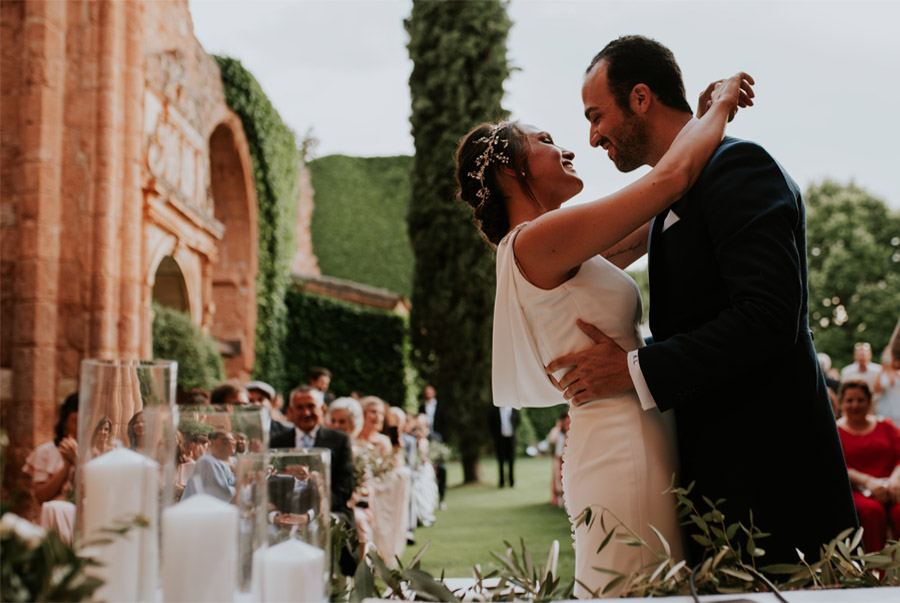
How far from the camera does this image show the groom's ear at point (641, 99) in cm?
216

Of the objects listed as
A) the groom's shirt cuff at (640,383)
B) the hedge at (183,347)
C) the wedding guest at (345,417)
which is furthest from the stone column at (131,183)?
the groom's shirt cuff at (640,383)

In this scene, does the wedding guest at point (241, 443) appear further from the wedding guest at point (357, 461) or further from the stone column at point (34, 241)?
the stone column at point (34, 241)

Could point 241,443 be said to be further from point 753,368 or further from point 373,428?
point 373,428

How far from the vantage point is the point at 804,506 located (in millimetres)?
1817

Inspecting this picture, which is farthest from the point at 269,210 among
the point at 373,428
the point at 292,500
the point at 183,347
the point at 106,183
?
the point at 292,500

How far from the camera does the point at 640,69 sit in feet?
7.07

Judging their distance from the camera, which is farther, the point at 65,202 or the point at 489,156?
the point at 65,202

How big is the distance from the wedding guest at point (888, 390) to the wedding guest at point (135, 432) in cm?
785

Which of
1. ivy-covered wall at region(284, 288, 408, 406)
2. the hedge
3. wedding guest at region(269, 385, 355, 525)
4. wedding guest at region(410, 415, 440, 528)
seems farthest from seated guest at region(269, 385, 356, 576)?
ivy-covered wall at region(284, 288, 408, 406)

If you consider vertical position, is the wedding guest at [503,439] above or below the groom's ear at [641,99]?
below

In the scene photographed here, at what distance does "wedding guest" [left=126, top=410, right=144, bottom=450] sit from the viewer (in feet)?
3.67

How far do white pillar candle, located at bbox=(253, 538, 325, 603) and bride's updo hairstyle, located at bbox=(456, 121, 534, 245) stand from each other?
1.35 meters

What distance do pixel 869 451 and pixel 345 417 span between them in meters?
4.18

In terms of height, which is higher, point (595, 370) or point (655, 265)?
point (655, 265)
